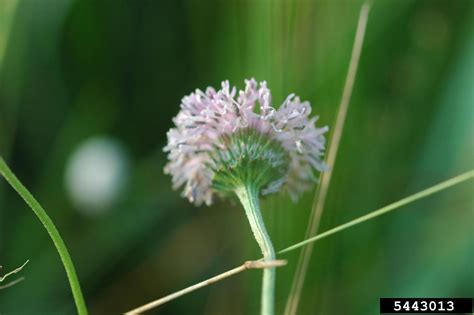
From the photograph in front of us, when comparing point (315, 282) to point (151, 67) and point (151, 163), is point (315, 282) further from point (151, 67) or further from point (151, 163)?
point (151, 67)

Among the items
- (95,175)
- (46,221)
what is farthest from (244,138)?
(95,175)

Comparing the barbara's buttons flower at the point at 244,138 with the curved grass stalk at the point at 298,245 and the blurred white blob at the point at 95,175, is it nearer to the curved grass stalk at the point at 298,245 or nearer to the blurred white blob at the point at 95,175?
the curved grass stalk at the point at 298,245

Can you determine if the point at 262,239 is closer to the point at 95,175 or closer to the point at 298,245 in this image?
the point at 298,245

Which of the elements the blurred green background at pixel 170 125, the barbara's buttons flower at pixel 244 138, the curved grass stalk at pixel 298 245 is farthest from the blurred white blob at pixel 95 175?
the curved grass stalk at pixel 298 245

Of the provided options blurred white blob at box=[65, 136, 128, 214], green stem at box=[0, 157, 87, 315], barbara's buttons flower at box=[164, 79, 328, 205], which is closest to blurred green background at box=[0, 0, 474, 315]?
blurred white blob at box=[65, 136, 128, 214]

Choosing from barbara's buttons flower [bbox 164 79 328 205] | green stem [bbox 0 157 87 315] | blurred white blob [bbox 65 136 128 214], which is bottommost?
green stem [bbox 0 157 87 315]

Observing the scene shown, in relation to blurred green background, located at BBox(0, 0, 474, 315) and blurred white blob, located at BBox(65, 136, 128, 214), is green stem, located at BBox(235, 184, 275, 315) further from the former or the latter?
→ blurred white blob, located at BBox(65, 136, 128, 214)

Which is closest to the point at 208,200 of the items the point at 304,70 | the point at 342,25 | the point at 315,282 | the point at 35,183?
the point at 315,282
